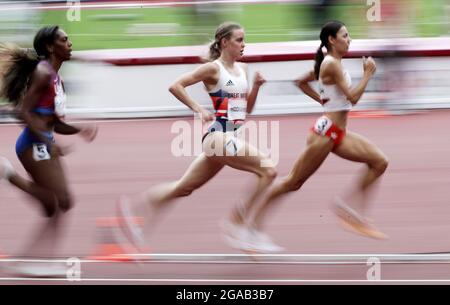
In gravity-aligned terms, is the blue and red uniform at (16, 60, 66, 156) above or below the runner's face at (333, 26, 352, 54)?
below

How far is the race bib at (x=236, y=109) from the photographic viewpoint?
7.28 meters

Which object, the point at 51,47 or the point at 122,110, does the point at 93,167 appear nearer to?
the point at 122,110

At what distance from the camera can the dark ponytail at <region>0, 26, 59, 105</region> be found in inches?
274

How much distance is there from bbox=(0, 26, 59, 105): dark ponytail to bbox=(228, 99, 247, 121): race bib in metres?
1.22

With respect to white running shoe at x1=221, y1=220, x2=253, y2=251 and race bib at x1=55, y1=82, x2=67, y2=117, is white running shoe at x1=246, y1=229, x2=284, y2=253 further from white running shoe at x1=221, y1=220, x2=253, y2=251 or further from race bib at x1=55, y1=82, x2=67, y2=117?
race bib at x1=55, y1=82, x2=67, y2=117

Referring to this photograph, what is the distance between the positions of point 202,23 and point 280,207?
18.8 ft

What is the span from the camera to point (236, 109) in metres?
7.28

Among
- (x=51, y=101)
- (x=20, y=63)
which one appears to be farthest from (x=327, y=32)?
(x=20, y=63)

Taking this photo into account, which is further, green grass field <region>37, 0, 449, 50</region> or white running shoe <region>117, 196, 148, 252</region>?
green grass field <region>37, 0, 449, 50</region>

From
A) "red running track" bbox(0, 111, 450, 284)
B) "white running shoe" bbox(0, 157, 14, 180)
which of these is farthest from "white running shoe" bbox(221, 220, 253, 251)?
"white running shoe" bbox(0, 157, 14, 180)

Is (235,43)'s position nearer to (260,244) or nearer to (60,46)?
(60,46)

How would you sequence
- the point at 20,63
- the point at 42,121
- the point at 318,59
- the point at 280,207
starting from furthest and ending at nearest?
the point at 280,207 < the point at 318,59 < the point at 20,63 < the point at 42,121

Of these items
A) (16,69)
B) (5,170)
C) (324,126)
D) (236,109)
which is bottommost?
(5,170)

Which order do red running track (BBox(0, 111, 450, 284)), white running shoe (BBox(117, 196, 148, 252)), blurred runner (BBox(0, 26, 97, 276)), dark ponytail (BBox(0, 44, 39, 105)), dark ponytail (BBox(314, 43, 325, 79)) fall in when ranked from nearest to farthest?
blurred runner (BBox(0, 26, 97, 276)), dark ponytail (BBox(0, 44, 39, 105)), red running track (BBox(0, 111, 450, 284)), dark ponytail (BBox(314, 43, 325, 79)), white running shoe (BBox(117, 196, 148, 252))
